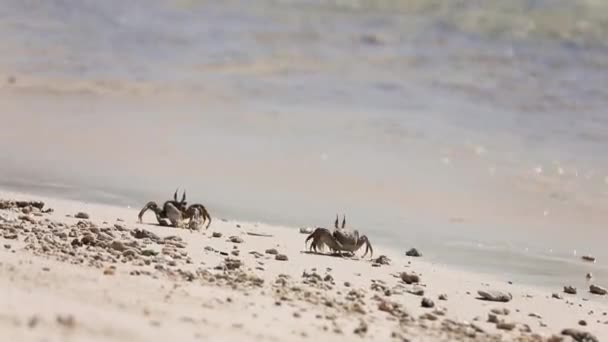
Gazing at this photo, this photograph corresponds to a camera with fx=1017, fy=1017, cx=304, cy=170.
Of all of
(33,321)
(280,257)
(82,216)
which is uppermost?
(82,216)

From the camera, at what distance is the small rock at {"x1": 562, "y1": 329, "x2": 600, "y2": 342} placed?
4.73 metres

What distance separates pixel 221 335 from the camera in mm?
3762

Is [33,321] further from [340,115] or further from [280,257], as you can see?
[340,115]

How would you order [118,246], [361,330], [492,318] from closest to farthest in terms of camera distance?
1. [361,330]
2. [492,318]
3. [118,246]

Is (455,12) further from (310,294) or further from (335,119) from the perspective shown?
(310,294)

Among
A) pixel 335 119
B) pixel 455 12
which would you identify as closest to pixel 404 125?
pixel 335 119

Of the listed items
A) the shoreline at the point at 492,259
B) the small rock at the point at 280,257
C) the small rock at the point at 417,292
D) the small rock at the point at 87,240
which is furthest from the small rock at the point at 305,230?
the small rock at the point at 87,240

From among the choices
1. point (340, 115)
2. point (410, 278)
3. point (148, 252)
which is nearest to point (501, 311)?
point (410, 278)

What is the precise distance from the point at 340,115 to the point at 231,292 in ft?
25.9

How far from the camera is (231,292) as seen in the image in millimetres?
4539

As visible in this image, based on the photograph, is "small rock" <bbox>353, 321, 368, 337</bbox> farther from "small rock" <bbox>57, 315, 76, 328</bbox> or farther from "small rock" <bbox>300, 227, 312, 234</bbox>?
"small rock" <bbox>300, 227, 312, 234</bbox>

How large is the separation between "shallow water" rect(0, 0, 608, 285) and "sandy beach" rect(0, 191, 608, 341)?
85cm

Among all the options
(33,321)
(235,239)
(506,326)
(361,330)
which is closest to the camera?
(33,321)

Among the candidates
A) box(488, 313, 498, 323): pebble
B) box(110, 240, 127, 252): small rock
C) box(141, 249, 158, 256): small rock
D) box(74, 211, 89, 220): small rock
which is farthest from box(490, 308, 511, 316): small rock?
box(74, 211, 89, 220): small rock
